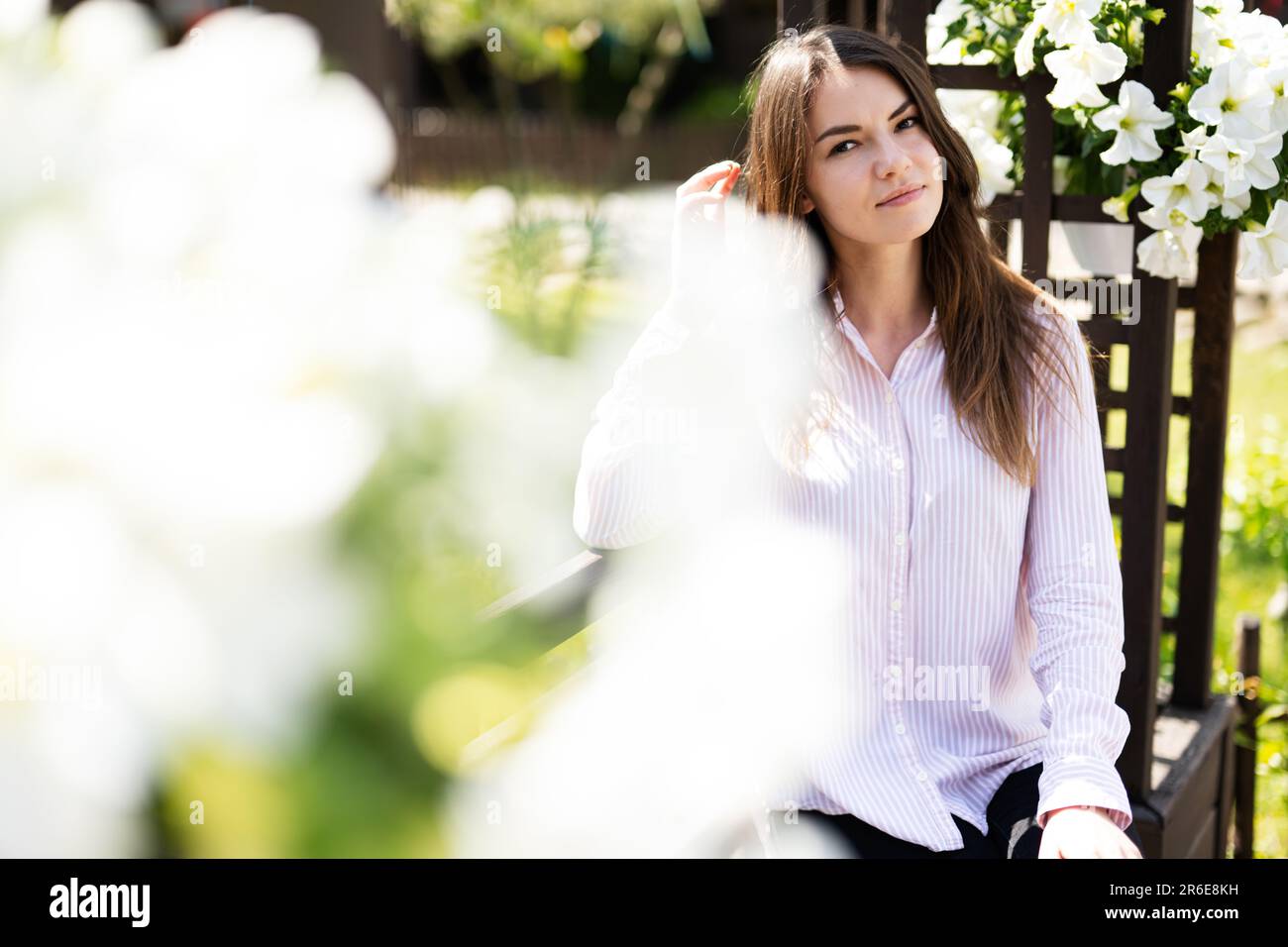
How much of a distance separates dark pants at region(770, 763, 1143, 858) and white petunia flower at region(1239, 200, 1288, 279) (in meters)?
0.72

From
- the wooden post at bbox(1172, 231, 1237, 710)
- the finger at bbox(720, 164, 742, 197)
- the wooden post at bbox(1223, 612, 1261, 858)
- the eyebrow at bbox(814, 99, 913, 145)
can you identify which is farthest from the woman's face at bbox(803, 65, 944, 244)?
the wooden post at bbox(1223, 612, 1261, 858)

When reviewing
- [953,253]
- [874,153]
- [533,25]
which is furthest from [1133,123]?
[533,25]

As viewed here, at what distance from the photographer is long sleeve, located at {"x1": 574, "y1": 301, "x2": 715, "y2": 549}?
Answer: 161cm

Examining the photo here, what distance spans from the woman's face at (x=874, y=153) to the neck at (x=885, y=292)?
3.7 inches

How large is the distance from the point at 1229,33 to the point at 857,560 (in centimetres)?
90

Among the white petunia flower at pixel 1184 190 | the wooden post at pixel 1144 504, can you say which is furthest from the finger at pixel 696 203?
the wooden post at pixel 1144 504

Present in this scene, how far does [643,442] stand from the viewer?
5.37 ft

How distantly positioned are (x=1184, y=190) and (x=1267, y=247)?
13 centimetres

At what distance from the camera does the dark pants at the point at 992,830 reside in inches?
60.1

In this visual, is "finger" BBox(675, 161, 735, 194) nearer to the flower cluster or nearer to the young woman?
the young woman

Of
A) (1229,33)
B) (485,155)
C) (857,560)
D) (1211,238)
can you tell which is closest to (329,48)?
(857,560)

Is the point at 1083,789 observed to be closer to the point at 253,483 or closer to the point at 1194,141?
the point at 1194,141

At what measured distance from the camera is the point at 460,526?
21.6 inches

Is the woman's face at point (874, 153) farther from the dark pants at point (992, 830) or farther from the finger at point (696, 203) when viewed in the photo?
the dark pants at point (992, 830)
